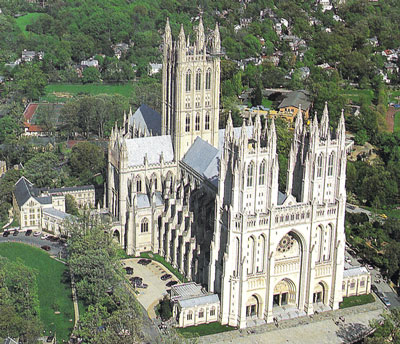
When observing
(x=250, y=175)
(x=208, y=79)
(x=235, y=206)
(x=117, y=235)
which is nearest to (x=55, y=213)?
(x=117, y=235)

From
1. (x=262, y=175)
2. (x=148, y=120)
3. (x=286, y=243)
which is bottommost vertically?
(x=286, y=243)

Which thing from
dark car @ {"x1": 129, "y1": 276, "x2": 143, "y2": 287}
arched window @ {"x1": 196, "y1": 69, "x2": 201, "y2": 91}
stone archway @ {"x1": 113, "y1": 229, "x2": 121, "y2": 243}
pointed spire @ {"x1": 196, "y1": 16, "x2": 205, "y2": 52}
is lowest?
dark car @ {"x1": 129, "y1": 276, "x2": 143, "y2": 287}

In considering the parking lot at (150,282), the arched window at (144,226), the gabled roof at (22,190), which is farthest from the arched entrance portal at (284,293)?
the gabled roof at (22,190)

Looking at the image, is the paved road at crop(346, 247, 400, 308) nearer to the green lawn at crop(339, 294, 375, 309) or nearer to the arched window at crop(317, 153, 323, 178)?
the green lawn at crop(339, 294, 375, 309)

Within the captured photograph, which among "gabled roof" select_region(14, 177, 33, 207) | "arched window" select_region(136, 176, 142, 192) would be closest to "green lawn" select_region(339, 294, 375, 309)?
"arched window" select_region(136, 176, 142, 192)

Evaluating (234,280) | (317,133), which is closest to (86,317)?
(234,280)

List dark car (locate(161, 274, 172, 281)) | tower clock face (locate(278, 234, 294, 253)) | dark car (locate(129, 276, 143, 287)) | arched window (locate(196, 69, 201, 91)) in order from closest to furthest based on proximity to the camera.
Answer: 1. tower clock face (locate(278, 234, 294, 253))
2. dark car (locate(129, 276, 143, 287))
3. dark car (locate(161, 274, 172, 281))
4. arched window (locate(196, 69, 201, 91))

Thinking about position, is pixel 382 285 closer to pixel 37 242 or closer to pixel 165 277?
pixel 165 277
